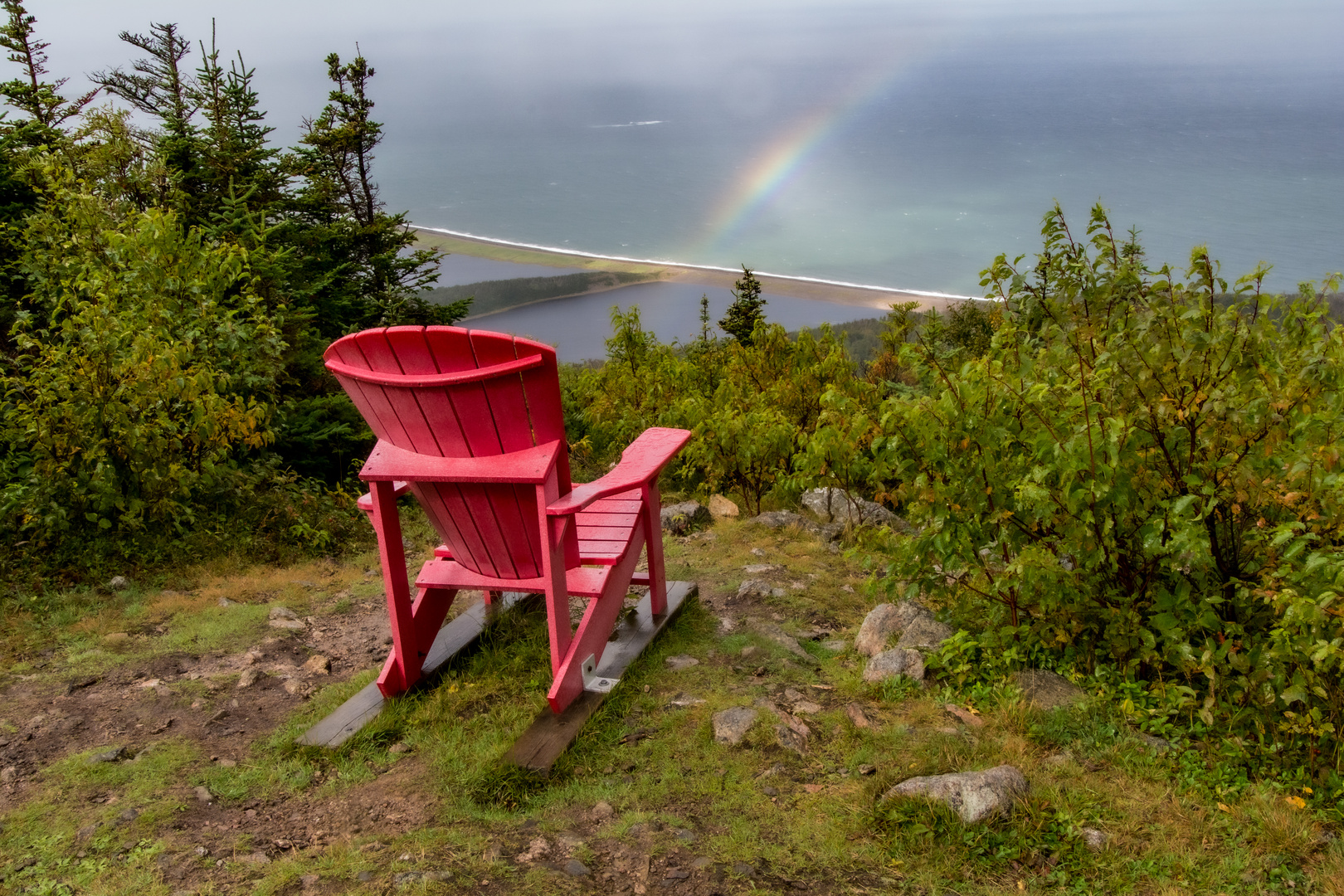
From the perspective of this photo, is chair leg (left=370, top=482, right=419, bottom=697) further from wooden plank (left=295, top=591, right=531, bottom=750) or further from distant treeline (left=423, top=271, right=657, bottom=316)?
distant treeline (left=423, top=271, right=657, bottom=316)

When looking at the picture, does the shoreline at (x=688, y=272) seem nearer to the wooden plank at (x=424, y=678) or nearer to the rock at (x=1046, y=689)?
the wooden plank at (x=424, y=678)

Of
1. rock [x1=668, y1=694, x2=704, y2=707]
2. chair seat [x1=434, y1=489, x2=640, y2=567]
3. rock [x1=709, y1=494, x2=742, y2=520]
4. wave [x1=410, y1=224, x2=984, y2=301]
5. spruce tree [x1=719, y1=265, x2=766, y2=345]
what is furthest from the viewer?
wave [x1=410, y1=224, x2=984, y2=301]

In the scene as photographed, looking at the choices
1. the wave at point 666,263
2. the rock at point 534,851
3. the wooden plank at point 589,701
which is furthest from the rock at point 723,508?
the wave at point 666,263

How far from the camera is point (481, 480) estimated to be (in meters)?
2.98

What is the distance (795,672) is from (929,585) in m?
0.66

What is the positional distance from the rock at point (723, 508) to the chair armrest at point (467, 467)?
393 cm

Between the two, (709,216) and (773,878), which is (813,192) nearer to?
(709,216)

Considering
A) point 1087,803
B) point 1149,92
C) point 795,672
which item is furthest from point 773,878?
point 1149,92

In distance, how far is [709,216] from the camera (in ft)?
107

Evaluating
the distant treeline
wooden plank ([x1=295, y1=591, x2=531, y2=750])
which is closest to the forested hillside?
wooden plank ([x1=295, y1=591, x2=531, y2=750])

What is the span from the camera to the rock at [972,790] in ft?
8.39

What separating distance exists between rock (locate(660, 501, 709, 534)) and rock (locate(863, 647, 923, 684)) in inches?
106

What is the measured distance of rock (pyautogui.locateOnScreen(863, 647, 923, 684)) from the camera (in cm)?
353

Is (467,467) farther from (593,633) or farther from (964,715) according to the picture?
(964,715)
